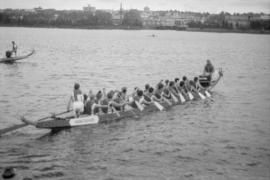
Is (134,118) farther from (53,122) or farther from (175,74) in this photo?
(175,74)

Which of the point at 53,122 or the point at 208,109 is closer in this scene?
the point at 53,122

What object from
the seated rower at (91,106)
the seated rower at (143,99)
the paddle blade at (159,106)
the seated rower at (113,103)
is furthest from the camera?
the paddle blade at (159,106)

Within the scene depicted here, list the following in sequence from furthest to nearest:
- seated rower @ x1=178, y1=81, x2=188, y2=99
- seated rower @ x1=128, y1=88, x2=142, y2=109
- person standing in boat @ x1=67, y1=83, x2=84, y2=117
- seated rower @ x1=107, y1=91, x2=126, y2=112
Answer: seated rower @ x1=178, y1=81, x2=188, y2=99 < seated rower @ x1=128, y1=88, x2=142, y2=109 < seated rower @ x1=107, y1=91, x2=126, y2=112 < person standing in boat @ x1=67, y1=83, x2=84, y2=117

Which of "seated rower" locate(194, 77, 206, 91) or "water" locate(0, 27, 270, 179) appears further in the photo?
"seated rower" locate(194, 77, 206, 91)

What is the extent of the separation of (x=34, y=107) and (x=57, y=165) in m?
10.3

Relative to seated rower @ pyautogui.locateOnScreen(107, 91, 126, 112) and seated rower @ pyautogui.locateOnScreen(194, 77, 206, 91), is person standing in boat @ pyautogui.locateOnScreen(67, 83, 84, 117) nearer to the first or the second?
seated rower @ pyautogui.locateOnScreen(107, 91, 126, 112)

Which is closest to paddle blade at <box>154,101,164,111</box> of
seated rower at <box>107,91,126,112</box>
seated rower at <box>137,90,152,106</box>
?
seated rower at <box>137,90,152,106</box>

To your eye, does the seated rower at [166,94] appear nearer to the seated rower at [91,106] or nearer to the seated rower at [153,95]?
the seated rower at [153,95]

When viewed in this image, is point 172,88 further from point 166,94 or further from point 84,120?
point 84,120

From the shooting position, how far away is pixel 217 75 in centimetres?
3130

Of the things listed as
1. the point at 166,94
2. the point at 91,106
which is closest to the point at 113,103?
the point at 91,106

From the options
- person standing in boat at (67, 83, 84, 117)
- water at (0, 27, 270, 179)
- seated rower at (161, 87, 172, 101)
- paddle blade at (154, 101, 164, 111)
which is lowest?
water at (0, 27, 270, 179)

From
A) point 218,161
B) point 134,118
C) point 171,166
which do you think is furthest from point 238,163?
point 134,118

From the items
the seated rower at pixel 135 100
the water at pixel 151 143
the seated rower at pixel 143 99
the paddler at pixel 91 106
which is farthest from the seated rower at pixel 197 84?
the paddler at pixel 91 106
